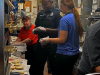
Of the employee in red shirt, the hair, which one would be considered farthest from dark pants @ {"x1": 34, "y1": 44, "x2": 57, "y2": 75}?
the hair

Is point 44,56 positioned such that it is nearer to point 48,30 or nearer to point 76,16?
point 48,30

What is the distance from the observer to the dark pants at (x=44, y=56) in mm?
2600

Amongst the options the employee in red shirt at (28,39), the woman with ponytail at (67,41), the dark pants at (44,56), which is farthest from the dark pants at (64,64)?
the employee in red shirt at (28,39)

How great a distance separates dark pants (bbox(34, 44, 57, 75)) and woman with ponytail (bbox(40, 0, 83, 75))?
518mm

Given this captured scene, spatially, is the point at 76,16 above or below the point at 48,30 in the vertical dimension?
above

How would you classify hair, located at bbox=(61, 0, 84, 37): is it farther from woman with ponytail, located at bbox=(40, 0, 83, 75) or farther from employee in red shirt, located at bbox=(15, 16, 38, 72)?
employee in red shirt, located at bbox=(15, 16, 38, 72)

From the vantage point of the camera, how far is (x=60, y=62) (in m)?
2.04

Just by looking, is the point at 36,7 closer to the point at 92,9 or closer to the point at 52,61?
the point at 92,9

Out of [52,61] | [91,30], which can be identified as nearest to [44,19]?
[52,61]

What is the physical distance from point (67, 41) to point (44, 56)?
74 centimetres

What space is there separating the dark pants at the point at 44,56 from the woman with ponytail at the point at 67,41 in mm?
518

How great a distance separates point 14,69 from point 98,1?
2.33 meters

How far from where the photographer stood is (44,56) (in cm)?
268

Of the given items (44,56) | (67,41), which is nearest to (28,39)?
(44,56)
